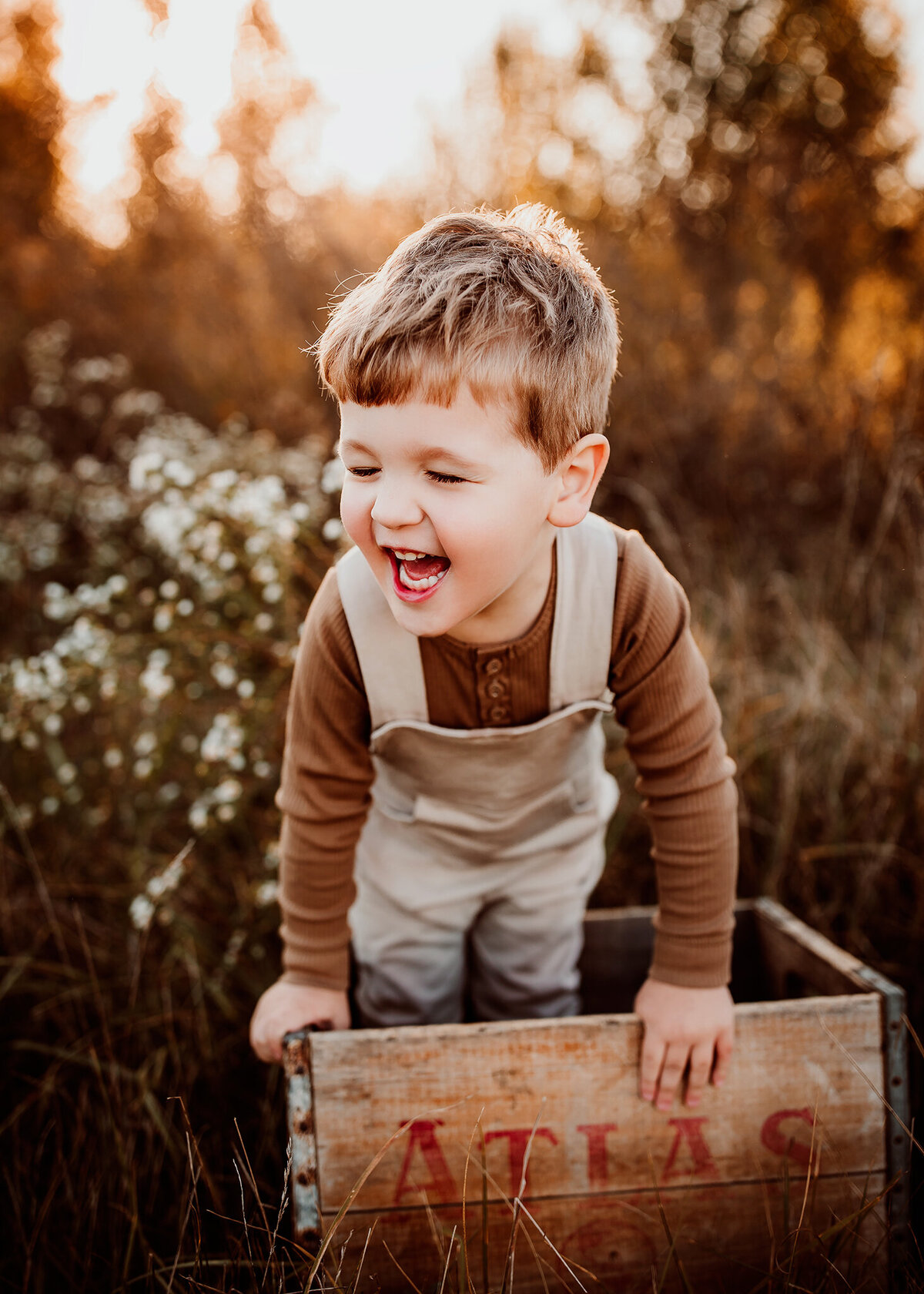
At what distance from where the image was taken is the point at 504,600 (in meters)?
1.36

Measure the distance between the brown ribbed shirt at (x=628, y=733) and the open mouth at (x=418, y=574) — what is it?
224 millimetres

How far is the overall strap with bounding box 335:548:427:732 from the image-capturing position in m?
1.38

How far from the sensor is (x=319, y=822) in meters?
1.48

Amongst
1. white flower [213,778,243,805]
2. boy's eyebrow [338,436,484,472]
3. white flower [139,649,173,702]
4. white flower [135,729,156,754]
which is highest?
boy's eyebrow [338,436,484,472]

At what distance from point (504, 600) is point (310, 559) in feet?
4.65

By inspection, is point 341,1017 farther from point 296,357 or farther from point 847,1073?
point 296,357

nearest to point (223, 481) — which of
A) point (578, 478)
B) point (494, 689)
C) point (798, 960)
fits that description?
point (494, 689)

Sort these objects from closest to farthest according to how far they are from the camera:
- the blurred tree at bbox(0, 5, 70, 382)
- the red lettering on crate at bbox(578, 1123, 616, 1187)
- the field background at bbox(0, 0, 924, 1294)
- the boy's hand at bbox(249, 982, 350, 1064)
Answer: the red lettering on crate at bbox(578, 1123, 616, 1187), the boy's hand at bbox(249, 982, 350, 1064), the field background at bbox(0, 0, 924, 1294), the blurred tree at bbox(0, 5, 70, 382)

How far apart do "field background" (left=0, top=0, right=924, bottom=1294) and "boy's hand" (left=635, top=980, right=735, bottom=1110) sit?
0.56 metres

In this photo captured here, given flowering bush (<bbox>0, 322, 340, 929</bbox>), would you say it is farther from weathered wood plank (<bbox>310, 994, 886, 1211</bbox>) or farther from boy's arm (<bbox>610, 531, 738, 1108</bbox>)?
boy's arm (<bbox>610, 531, 738, 1108</bbox>)

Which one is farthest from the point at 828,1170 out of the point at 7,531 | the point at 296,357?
the point at 296,357

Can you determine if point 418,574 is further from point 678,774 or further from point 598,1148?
point 598,1148

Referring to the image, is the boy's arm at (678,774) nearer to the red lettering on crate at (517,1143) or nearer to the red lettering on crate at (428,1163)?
the red lettering on crate at (517,1143)

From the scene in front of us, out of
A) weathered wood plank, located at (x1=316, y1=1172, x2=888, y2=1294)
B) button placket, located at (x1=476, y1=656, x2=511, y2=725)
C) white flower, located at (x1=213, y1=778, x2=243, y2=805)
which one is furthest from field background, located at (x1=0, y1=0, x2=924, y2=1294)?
button placket, located at (x1=476, y1=656, x2=511, y2=725)
